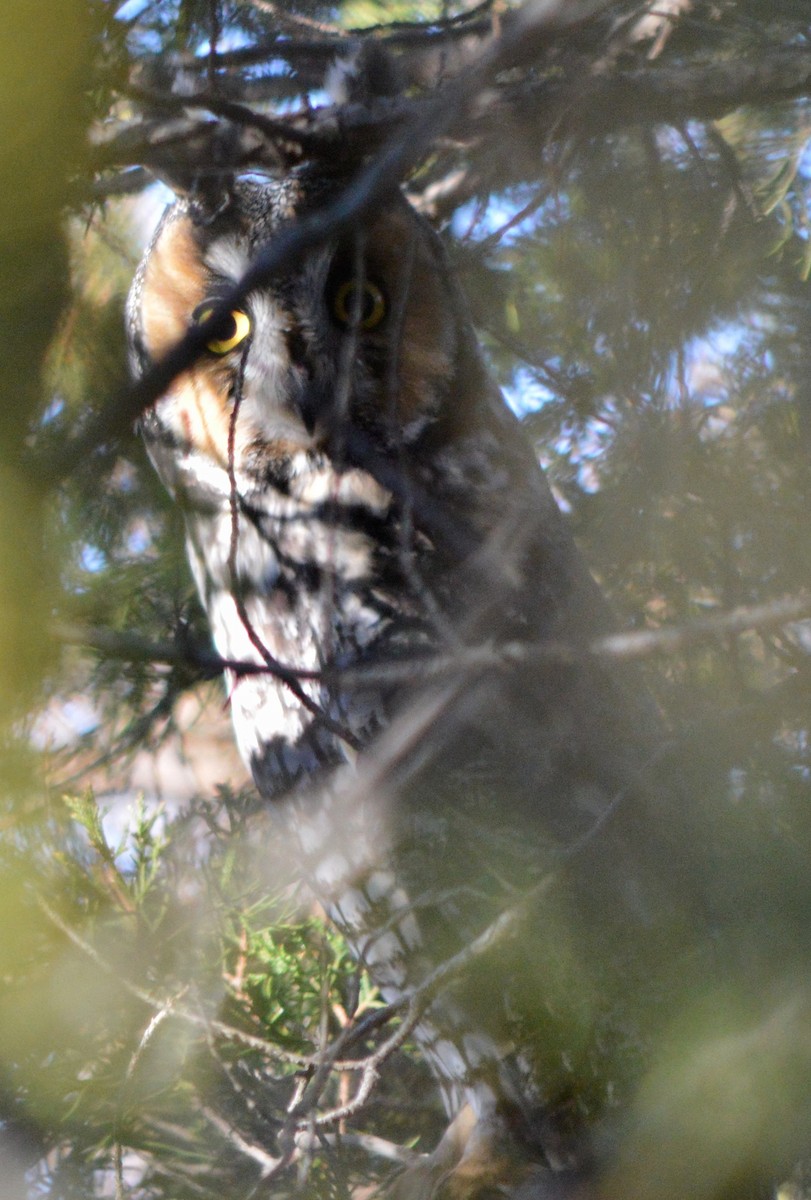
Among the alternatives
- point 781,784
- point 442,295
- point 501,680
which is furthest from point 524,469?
point 781,784

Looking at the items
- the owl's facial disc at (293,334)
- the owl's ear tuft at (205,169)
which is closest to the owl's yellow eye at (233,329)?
the owl's facial disc at (293,334)

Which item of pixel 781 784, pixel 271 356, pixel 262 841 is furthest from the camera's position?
pixel 262 841

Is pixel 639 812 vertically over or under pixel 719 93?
under

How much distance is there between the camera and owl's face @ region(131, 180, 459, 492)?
1790 mm

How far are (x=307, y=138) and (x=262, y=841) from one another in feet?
4.29

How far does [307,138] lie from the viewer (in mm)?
1397

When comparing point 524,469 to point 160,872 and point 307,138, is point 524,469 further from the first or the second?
point 160,872

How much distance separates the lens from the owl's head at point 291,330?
1787 mm

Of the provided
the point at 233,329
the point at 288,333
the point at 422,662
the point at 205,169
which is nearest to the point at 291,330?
the point at 288,333

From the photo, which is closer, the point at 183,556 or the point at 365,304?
the point at 365,304

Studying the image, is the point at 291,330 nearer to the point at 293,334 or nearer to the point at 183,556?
the point at 293,334

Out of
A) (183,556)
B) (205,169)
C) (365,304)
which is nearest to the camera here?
(205,169)

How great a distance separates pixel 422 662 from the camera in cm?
147

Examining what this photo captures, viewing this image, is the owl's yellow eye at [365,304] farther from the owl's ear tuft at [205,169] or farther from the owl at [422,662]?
the owl's ear tuft at [205,169]
